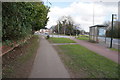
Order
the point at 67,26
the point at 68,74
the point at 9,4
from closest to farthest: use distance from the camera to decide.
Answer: the point at 9,4 < the point at 68,74 < the point at 67,26

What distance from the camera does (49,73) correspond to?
511 centimetres

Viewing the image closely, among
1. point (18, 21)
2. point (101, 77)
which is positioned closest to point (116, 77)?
point (101, 77)

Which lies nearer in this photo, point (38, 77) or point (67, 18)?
point (38, 77)

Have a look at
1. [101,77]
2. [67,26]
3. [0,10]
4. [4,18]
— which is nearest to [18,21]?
[4,18]

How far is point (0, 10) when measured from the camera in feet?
13.0

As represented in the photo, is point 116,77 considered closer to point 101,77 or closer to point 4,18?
point 101,77

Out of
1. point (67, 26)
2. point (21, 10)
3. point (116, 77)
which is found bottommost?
point (116, 77)

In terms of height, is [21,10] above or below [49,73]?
above

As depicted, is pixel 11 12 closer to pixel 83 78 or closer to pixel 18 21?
pixel 18 21

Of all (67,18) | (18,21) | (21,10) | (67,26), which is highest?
(67,18)

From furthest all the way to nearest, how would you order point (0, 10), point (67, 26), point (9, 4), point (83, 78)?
point (67, 26) < point (83, 78) < point (9, 4) < point (0, 10)

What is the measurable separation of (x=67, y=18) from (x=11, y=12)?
218 feet

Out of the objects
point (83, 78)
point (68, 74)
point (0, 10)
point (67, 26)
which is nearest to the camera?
point (0, 10)

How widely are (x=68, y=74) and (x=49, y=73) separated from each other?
76 cm
